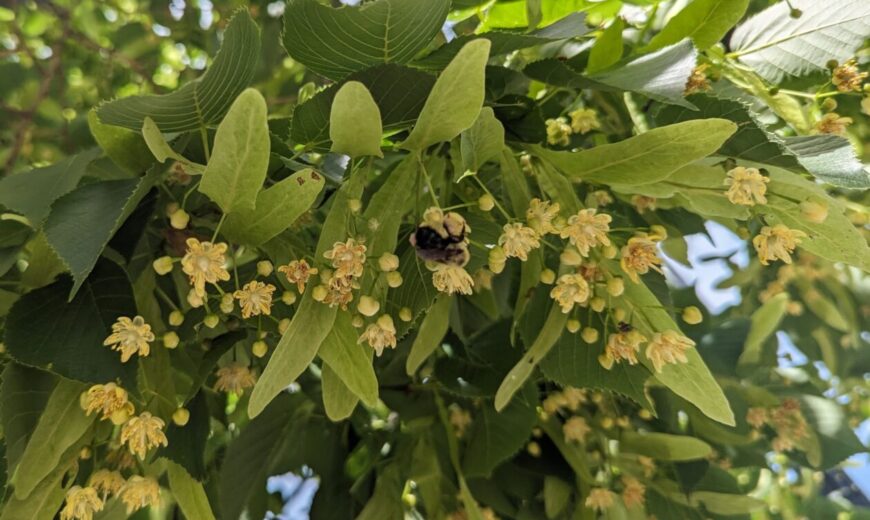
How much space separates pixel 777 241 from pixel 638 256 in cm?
8

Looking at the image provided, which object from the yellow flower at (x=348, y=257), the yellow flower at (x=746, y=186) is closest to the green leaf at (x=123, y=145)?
the yellow flower at (x=348, y=257)

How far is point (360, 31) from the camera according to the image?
40 cm

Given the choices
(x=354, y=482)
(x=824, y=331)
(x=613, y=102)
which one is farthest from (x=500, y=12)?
(x=824, y=331)

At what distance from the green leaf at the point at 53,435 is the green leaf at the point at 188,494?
0.23ft

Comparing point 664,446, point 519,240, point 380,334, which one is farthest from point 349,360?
point 664,446

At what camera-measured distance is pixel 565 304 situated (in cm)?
47

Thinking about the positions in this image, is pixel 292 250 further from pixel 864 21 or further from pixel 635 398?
pixel 864 21

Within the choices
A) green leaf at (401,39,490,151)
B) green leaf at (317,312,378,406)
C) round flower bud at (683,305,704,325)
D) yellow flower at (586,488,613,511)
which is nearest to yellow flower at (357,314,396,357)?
green leaf at (317,312,378,406)

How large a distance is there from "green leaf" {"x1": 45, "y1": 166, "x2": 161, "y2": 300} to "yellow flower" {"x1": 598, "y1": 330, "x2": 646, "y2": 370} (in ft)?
1.01

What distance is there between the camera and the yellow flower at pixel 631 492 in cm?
72

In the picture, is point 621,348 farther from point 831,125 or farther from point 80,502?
point 80,502

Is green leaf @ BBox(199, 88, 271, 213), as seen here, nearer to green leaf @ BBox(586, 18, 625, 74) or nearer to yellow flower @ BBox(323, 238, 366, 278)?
yellow flower @ BBox(323, 238, 366, 278)

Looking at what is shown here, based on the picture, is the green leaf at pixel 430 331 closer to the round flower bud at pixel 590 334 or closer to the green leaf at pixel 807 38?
the round flower bud at pixel 590 334

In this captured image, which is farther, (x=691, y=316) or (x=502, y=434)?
(x=502, y=434)
